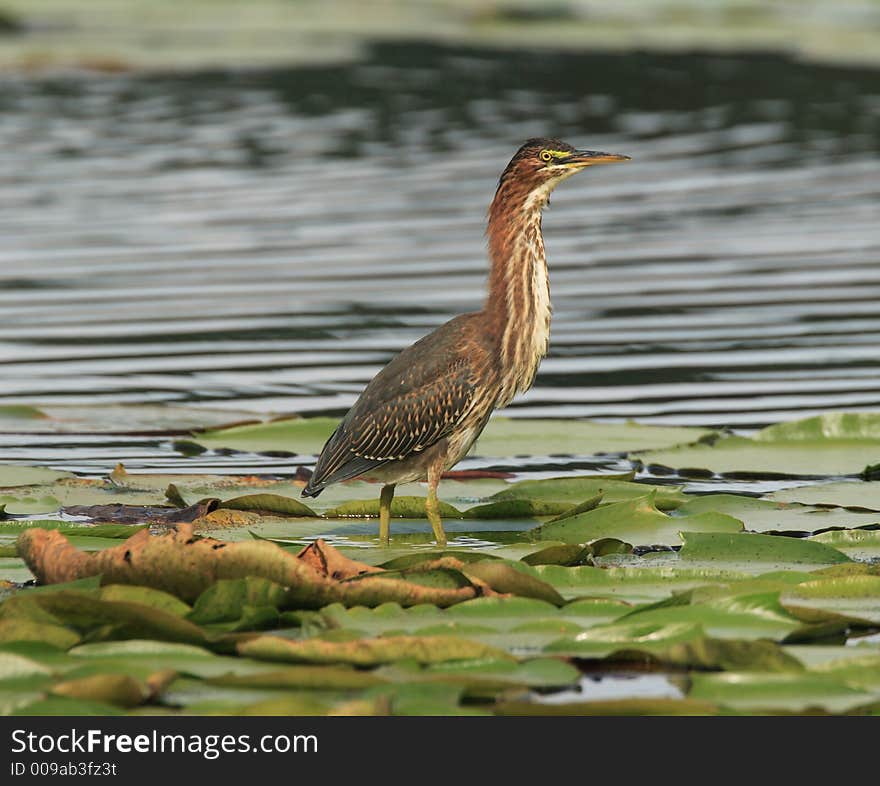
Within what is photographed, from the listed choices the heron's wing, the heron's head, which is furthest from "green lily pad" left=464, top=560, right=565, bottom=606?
the heron's head

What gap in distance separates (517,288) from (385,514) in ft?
3.87

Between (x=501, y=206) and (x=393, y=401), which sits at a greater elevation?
(x=501, y=206)

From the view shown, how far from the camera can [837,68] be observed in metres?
27.9

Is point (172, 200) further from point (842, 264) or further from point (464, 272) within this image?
point (842, 264)

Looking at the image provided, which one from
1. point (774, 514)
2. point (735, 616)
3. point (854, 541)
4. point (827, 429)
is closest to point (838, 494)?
point (774, 514)

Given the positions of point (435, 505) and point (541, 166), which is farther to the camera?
point (541, 166)

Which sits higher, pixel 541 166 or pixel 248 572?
pixel 541 166

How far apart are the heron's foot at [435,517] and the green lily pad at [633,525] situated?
416 millimetres

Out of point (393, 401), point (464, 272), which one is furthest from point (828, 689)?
point (464, 272)

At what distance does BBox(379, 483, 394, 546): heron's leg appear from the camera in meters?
7.98

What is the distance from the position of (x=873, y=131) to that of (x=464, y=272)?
29.6 feet

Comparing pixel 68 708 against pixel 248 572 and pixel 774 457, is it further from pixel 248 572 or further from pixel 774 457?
pixel 774 457

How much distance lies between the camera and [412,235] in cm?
1734
